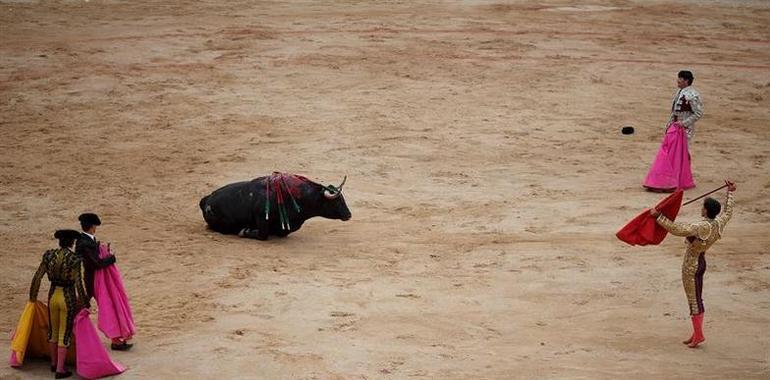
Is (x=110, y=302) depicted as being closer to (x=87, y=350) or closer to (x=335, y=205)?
(x=87, y=350)

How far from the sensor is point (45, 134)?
16594mm

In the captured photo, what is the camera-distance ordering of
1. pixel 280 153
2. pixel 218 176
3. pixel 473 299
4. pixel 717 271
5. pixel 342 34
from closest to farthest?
1. pixel 473 299
2. pixel 717 271
3. pixel 218 176
4. pixel 280 153
5. pixel 342 34

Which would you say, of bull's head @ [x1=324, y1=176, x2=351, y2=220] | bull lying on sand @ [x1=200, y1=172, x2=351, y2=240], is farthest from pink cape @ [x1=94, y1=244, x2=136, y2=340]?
bull's head @ [x1=324, y1=176, x2=351, y2=220]

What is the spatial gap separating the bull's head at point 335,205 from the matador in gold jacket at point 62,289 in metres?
3.92

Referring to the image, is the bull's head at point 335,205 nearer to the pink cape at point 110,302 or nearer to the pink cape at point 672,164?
the pink cape at point 110,302

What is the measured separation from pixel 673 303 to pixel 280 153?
6.29 metres

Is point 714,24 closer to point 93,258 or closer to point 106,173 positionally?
point 106,173

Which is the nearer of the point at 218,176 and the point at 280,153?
the point at 218,176

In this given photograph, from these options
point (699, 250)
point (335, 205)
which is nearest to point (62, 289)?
point (335, 205)

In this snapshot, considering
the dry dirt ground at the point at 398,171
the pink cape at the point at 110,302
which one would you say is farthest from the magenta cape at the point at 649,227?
the pink cape at the point at 110,302

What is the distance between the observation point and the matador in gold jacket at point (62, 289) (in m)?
9.25

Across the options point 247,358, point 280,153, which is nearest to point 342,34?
point 280,153

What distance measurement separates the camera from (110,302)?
31.7 feet

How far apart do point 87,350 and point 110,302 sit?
509mm
